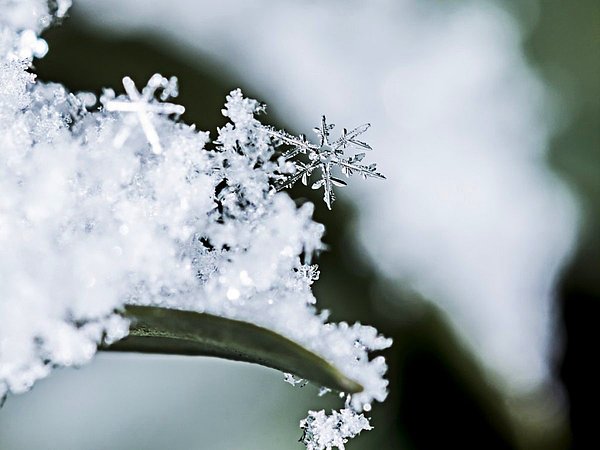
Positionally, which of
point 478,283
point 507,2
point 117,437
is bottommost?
point 117,437

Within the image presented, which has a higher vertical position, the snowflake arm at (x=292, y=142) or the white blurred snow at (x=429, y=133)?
the white blurred snow at (x=429, y=133)

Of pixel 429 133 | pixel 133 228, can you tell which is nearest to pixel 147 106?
pixel 133 228

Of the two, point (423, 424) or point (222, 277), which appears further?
point (423, 424)

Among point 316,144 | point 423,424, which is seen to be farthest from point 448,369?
point 316,144

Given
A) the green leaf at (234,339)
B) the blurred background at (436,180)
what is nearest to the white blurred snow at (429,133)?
the blurred background at (436,180)

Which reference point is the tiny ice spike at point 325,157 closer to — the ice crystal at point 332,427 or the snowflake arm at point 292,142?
the snowflake arm at point 292,142

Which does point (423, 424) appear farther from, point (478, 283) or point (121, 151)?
point (121, 151)

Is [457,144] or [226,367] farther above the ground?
[457,144]
